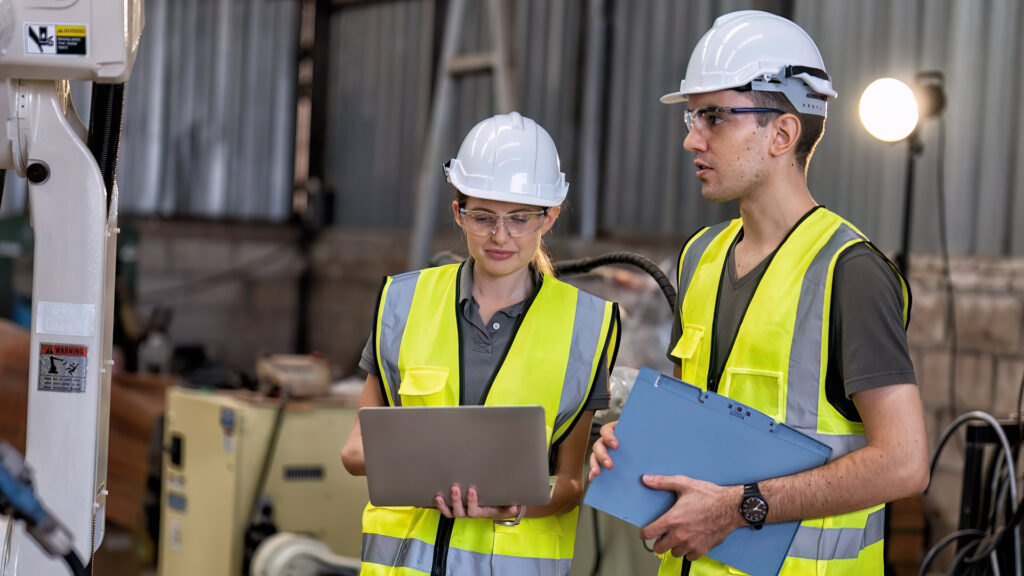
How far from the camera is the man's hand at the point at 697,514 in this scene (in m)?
1.61

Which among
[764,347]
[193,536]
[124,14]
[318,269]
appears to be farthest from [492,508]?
[318,269]

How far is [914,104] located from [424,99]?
17.9 feet

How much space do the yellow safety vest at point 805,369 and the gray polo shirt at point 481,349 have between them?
0.28 metres

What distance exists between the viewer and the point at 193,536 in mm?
3855

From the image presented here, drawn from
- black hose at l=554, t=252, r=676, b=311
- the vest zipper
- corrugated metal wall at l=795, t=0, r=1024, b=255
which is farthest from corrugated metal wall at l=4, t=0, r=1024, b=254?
the vest zipper

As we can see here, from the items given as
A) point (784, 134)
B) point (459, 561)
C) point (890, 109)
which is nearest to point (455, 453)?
point (459, 561)

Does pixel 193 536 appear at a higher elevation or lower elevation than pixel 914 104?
lower

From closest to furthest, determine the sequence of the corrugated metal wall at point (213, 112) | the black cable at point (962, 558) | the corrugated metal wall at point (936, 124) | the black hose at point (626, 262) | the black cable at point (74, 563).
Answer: the black cable at point (74, 563), the black hose at point (626, 262), the black cable at point (962, 558), the corrugated metal wall at point (936, 124), the corrugated metal wall at point (213, 112)

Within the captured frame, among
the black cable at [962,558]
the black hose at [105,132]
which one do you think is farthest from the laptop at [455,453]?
the black cable at [962,558]

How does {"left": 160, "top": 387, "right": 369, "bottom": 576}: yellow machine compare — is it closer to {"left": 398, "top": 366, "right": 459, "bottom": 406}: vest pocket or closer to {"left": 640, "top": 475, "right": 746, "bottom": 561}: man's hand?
{"left": 398, "top": 366, "right": 459, "bottom": 406}: vest pocket

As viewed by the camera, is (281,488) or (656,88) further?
(656,88)

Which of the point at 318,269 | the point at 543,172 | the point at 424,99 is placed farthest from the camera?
the point at 318,269

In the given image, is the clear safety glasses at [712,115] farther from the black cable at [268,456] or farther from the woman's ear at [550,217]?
the black cable at [268,456]

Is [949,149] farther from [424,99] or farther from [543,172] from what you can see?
[424,99]
